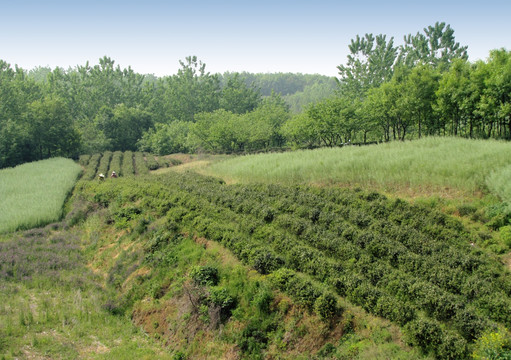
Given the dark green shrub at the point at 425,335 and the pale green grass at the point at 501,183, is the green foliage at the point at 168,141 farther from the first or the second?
the dark green shrub at the point at 425,335

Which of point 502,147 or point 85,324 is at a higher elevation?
point 502,147

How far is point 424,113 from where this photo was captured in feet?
112

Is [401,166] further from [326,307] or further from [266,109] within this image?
[266,109]

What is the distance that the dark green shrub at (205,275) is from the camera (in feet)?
41.0

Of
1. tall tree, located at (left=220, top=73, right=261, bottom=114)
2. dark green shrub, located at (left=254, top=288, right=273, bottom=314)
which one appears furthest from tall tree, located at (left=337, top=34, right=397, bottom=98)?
dark green shrub, located at (left=254, top=288, right=273, bottom=314)

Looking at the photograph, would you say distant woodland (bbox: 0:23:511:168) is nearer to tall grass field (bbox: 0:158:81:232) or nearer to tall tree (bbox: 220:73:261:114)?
tall tree (bbox: 220:73:261:114)

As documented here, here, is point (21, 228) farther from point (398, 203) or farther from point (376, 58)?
point (376, 58)

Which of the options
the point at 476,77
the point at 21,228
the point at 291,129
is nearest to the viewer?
the point at 21,228

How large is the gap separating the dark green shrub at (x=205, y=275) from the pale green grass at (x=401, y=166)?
9748mm

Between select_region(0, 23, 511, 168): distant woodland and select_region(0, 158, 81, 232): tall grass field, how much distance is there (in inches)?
464

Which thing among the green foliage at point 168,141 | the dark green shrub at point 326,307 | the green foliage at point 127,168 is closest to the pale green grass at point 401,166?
the dark green shrub at point 326,307

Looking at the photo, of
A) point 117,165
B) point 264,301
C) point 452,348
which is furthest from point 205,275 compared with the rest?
point 117,165

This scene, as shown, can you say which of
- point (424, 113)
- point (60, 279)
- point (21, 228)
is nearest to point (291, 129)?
point (424, 113)

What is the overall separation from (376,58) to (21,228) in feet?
191
